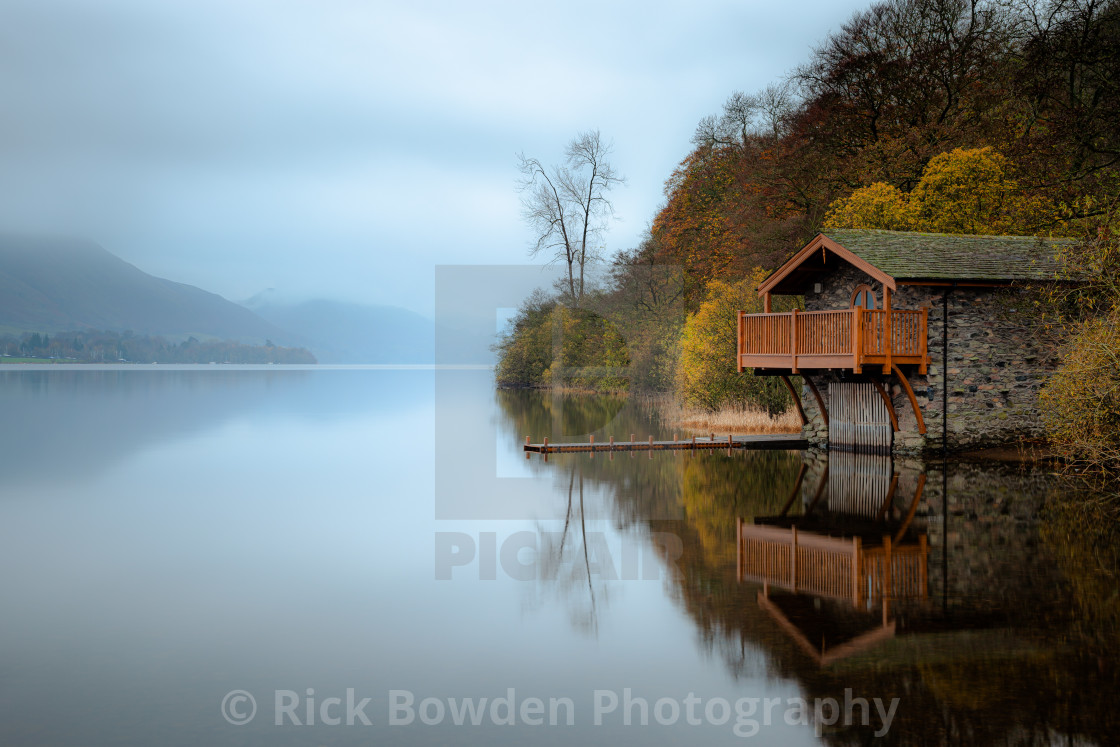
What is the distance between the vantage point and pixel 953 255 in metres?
22.9

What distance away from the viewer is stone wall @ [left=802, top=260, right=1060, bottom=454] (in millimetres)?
21953

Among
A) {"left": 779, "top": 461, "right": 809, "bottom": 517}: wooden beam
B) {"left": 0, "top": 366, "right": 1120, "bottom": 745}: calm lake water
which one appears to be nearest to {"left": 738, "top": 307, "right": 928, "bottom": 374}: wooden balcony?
{"left": 779, "top": 461, "right": 809, "bottom": 517}: wooden beam

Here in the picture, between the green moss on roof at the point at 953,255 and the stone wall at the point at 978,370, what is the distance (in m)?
0.56

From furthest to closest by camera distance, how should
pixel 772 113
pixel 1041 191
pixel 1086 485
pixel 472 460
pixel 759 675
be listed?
pixel 772 113
pixel 1041 191
pixel 472 460
pixel 1086 485
pixel 759 675

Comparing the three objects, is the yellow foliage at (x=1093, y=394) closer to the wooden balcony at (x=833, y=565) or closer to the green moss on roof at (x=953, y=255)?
the green moss on roof at (x=953, y=255)

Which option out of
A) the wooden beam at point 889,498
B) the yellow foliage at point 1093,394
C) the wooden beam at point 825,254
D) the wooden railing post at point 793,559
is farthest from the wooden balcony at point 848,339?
the wooden railing post at point 793,559

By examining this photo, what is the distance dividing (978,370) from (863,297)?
317 centimetres

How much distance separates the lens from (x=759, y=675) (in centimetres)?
735

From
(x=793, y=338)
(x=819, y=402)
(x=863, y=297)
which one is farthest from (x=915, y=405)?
(x=819, y=402)

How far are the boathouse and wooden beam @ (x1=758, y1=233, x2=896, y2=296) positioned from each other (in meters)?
0.03

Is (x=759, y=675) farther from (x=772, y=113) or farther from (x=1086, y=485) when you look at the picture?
(x=772, y=113)

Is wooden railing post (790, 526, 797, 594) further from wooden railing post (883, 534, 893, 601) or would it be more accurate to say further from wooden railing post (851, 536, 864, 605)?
wooden railing post (883, 534, 893, 601)

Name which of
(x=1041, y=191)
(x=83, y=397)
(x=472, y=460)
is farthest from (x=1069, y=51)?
(x=83, y=397)

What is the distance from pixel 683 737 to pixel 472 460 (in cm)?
2003
